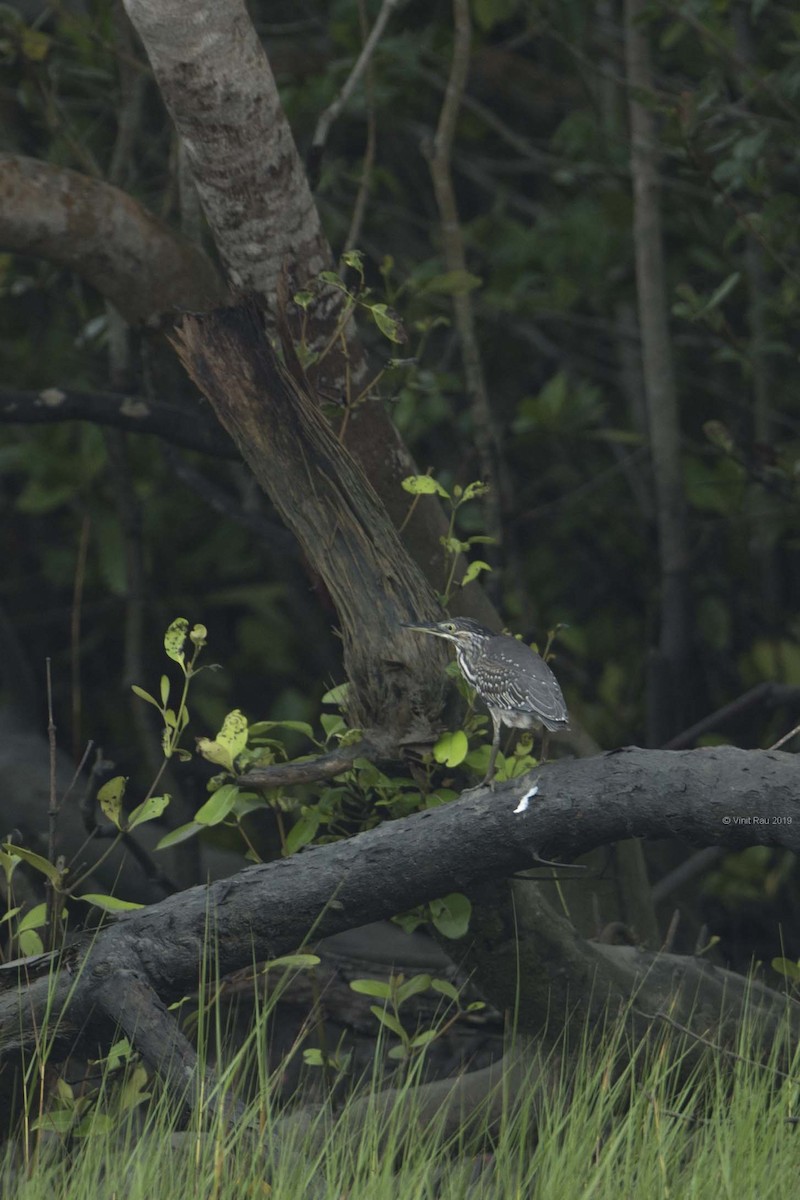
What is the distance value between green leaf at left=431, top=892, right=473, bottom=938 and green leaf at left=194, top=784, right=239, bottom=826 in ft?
1.38

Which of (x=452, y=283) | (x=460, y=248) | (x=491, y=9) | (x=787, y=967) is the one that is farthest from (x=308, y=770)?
(x=491, y=9)

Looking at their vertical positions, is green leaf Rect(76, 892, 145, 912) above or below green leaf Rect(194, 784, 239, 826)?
below

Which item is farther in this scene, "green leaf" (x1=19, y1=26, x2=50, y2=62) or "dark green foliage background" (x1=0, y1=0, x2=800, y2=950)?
"dark green foliage background" (x1=0, y1=0, x2=800, y2=950)

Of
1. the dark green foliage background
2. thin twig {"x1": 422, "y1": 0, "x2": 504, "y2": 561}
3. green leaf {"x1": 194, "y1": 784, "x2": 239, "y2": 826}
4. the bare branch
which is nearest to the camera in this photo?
green leaf {"x1": 194, "y1": 784, "x2": 239, "y2": 826}

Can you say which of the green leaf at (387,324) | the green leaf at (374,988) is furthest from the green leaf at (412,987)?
the green leaf at (387,324)

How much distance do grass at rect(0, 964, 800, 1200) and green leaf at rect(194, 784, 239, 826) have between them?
379 millimetres

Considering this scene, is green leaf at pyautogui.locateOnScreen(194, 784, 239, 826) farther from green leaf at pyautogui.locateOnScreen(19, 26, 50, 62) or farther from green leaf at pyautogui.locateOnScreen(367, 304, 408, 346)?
green leaf at pyautogui.locateOnScreen(19, 26, 50, 62)

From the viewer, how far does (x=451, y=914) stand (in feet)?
8.91

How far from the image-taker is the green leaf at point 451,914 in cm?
269

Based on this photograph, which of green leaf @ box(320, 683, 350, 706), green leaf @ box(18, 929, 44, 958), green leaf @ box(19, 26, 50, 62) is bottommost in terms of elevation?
green leaf @ box(18, 929, 44, 958)

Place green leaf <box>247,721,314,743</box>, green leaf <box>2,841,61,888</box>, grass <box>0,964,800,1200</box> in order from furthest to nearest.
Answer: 1. green leaf <box>247,721,314,743</box>
2. green leaf <box>2,841,61,888</box>
3. grass <box>0,964,800,1200</box>

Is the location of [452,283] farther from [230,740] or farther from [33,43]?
[230,740]

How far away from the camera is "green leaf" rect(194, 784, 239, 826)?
2.61 m

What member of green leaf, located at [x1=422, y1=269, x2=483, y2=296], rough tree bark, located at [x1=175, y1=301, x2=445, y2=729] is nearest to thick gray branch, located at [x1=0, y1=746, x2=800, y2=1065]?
rough tree bark, located at [x1=175, y1=301, x2=445, y2=729]
